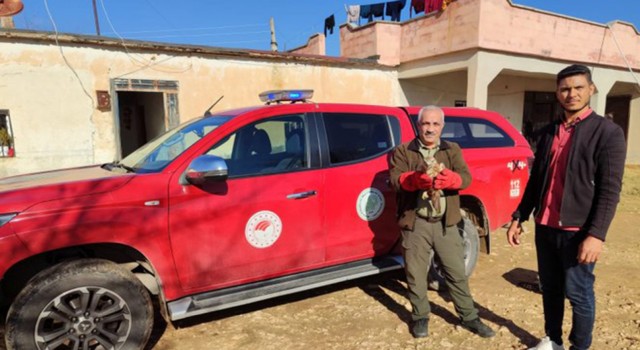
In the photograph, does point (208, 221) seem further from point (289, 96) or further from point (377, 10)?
point (377, 10)

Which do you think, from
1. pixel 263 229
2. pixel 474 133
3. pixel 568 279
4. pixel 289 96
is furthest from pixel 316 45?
pixel 568 279

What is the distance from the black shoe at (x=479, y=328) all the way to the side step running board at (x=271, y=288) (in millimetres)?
702

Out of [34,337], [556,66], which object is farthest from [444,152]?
[556,66]

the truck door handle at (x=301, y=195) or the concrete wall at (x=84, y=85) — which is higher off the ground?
the concrete wall at (x=84, y=85)

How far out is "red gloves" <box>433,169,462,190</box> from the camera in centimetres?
267

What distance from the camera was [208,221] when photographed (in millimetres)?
2812

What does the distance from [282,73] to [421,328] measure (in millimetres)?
7764

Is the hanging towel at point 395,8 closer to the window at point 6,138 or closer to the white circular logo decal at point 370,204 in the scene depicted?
the window at point 6,138

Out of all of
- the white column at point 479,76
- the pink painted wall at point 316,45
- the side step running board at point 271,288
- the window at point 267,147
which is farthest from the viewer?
the pink painted wall at point 316,45

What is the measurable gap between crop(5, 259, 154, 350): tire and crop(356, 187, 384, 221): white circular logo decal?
68.3 inches

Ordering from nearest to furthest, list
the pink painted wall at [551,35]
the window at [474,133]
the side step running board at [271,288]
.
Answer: the side step running board at [271,288] < the window at [474,133] < the pink painted wall at [551,35]

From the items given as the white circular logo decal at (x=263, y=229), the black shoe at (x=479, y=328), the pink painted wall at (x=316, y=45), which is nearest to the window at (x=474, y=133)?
the black shoe at (x=479, y=328)

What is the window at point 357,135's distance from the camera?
3.39 m

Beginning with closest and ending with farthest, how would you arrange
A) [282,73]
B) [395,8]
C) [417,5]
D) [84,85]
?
[84,85]
[282,73]
[417,5]
[395,8]
